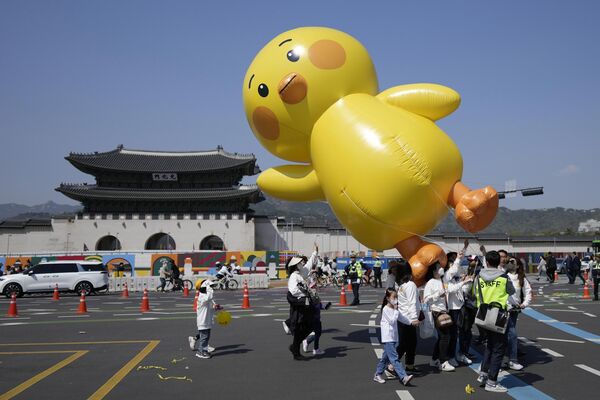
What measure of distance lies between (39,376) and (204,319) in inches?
105

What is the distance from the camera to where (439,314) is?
309 inches

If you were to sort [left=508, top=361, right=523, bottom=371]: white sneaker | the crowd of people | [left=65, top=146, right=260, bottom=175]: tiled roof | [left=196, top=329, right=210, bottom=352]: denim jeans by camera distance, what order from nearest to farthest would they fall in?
the crowd of people
[left=508, top=361, right=523, bottom=371]: white sneaker
[left=196, top=329, right=210, bottom=352]: denim jeans
[left=65, top=146, right=260, bottom=175]: tiled roof

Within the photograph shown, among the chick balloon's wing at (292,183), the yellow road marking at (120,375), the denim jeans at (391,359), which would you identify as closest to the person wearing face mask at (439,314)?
the denim jeans at (391,359)

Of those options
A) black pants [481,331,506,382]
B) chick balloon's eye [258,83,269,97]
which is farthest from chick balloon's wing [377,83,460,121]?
black pants [481,331,506,382]

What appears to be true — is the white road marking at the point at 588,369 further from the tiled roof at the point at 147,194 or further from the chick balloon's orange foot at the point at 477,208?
the tiled roof at the point at 147,194

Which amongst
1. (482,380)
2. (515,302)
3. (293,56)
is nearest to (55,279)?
(293,56)

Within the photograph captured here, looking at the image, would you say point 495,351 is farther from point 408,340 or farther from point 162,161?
point 162,161

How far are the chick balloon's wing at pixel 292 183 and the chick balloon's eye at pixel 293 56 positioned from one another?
2097 millimetres

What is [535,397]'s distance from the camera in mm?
6207

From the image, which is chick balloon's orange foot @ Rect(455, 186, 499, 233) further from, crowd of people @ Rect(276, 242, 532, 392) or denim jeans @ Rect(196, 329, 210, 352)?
denim jeans @ Rect(196, 329, 210, 352)

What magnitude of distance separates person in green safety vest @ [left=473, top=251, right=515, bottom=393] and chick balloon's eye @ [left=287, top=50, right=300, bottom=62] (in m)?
4.63

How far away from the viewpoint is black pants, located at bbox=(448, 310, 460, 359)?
26.2 ft

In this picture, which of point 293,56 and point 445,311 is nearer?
point 445,311

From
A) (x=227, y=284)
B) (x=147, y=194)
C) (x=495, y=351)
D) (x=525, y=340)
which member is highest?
(x=147, y=194)
